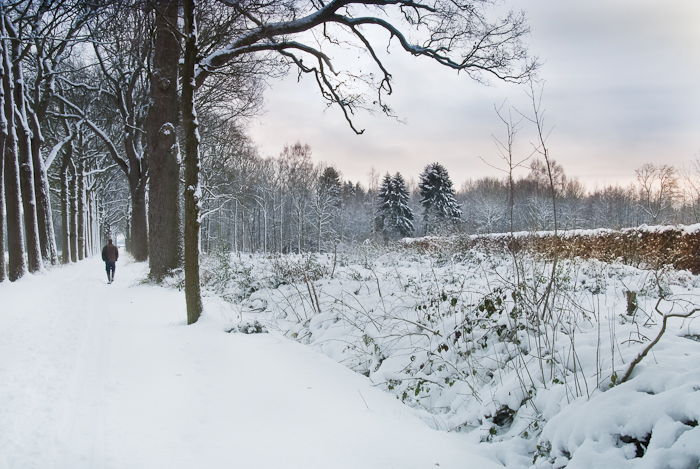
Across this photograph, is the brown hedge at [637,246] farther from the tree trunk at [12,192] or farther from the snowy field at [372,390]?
the tree trunk at [12,192]

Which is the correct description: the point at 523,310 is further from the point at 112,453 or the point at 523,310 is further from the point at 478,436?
the point at 112,453

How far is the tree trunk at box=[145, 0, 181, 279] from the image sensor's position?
415 inches

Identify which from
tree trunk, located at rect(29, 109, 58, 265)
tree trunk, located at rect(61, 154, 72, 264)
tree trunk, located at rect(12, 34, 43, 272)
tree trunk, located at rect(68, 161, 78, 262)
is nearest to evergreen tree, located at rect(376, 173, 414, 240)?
tree trunk, located at rect(68, 161, 78, 262)

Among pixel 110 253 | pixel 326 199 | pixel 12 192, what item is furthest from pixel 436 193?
pixel 12 192

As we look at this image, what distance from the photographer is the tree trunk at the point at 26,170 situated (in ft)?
42.0

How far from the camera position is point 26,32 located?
13.6m

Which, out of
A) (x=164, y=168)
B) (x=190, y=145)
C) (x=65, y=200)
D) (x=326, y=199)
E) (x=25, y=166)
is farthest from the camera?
(x=326, y=199)

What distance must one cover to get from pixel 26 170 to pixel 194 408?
14477mm

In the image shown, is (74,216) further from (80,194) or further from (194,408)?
(194,408)

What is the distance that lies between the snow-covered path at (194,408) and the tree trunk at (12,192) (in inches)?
318

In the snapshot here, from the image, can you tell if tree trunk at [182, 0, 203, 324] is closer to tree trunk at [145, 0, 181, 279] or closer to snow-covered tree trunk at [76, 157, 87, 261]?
tree trunk at [145, 0, 181, 279]

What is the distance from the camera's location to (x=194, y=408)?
126 inches

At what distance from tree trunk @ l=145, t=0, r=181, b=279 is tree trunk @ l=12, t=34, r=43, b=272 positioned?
5095 mm

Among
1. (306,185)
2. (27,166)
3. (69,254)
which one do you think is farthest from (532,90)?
(306,185)
